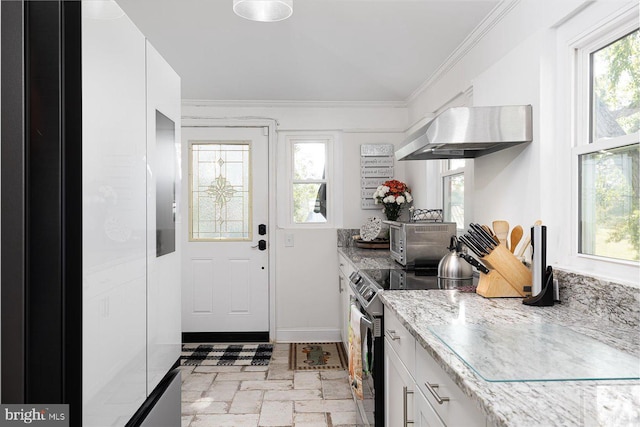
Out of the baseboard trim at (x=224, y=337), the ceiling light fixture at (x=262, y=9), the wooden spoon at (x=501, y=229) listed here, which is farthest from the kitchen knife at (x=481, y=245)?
the baseboard trim at (x=224, y=337)

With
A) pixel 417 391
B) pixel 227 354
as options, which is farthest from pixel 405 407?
pixel 227 354

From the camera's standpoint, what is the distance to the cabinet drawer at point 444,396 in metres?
0.97

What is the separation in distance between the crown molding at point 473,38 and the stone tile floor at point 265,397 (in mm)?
2401

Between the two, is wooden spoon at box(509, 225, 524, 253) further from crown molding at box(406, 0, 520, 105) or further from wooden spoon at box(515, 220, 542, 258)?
crown molding at box(406, 0, 520, 105)

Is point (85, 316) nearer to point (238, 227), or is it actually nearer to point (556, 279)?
point (556, 279)

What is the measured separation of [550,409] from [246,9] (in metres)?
1.89

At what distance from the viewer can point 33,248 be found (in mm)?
874

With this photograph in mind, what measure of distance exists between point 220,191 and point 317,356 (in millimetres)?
1842

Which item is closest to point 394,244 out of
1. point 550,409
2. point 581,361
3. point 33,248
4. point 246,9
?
point 246,9

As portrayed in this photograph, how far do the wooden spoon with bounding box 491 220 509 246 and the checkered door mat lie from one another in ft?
7.93

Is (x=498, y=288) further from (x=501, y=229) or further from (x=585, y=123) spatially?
(x=585, y=123)

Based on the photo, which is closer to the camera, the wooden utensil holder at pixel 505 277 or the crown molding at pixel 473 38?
the wooden utensil holder at pixel 505 277

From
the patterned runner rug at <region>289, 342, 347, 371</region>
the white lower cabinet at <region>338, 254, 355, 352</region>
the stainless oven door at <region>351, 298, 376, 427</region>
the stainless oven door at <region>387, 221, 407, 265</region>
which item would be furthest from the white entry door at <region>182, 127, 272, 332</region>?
the stainless oven door at <region>351, 298, 376, 427</region>

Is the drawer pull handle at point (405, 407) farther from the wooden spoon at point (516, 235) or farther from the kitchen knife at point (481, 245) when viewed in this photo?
the wooden spoon at point (516, 235)
